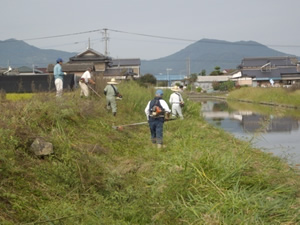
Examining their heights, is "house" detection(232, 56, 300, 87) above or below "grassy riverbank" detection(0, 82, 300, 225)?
above

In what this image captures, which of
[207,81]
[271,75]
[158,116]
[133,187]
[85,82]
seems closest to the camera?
[133,187]

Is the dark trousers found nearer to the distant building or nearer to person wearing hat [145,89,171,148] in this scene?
person wearing hat [145,89,171,148]

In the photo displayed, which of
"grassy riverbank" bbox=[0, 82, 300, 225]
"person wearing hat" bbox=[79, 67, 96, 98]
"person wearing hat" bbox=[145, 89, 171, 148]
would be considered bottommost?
"grassy riverbank" bbox=[0, 82, 300, 225]

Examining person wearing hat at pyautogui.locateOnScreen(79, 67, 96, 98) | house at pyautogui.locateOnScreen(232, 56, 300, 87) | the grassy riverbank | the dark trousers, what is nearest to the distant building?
house at pyautogui.locateOnScreen(232, 56, 300, 87)

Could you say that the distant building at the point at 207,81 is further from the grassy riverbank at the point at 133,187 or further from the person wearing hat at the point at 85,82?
the grassy riverbank at the point at 133,187

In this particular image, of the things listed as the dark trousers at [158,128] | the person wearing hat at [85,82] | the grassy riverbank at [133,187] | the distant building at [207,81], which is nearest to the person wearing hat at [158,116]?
the dark trousers at [158,128]

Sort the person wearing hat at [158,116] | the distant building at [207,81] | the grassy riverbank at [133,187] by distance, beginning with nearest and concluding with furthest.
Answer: the grassy riverbank at [133,187] < the person wearing hat at [158,116] < the distant building at [207,81]

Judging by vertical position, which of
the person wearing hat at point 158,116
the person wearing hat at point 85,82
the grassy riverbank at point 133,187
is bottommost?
the grassy riverbank at point 133,187

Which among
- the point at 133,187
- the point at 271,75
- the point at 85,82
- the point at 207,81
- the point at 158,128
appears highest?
the point at 271,75

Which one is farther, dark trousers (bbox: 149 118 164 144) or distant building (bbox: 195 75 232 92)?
distant building (bbox: 195 75 232 92)

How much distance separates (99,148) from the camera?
26.4 ft

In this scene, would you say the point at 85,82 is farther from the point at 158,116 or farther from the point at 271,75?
the point at 271,75

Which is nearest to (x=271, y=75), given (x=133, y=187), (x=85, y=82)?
(x=85, y=82)

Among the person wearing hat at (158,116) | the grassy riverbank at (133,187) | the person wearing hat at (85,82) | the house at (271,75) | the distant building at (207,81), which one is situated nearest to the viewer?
the grassy riverbank at (133,187)
